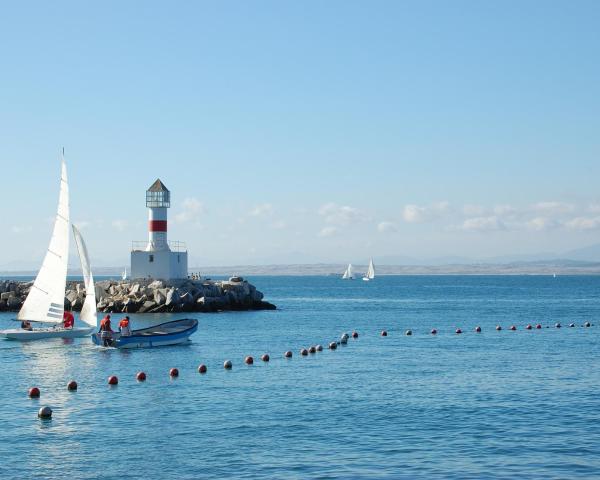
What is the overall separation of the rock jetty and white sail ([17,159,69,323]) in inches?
1150

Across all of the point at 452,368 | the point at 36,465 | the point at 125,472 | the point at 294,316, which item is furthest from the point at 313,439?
the point at 294,316

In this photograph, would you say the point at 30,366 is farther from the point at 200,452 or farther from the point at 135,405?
the point at 200,452

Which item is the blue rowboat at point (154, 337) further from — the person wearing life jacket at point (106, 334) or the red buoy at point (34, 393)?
the red buoy at point (34, 393)

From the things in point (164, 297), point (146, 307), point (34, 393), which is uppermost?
point (164, 297)

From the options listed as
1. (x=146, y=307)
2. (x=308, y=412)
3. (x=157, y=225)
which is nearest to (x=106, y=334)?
(x=308, y=412)

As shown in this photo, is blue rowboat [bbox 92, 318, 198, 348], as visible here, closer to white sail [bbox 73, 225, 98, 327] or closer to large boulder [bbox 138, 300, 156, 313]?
white sail [bbox 73, 225, 98, 327]

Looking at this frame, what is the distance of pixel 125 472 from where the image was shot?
25.9 metres

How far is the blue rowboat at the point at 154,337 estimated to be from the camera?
2329 inches

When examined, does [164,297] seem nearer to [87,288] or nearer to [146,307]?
[146,307]

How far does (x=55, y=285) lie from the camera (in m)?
67.8

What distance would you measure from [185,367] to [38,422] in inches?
685

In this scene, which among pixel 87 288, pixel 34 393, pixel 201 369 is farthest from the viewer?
pixel 87 288

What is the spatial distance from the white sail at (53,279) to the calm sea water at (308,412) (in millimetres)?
3624

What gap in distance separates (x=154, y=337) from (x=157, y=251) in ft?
137
